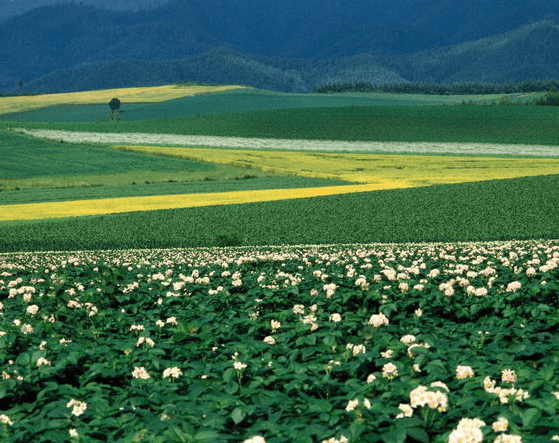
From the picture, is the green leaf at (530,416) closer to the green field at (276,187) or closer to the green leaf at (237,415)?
the green leaf at (237,415)

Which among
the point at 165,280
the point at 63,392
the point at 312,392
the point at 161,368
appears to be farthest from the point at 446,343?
the point at 165,280

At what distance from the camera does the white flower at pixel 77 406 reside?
18.7 ft

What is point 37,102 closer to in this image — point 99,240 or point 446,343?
point 99,240

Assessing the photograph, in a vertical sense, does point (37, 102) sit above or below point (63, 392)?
above

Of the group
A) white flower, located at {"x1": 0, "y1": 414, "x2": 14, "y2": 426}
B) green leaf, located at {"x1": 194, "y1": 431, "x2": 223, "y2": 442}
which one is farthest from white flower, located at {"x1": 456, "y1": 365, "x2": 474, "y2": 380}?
white flower, located at {"x1": 0, "y1": 414, "x2": 14, "y2": 426}

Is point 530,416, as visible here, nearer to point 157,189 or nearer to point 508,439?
point 508,439

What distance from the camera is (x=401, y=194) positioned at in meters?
42.8

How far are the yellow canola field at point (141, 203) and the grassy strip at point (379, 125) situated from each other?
45.7 metres

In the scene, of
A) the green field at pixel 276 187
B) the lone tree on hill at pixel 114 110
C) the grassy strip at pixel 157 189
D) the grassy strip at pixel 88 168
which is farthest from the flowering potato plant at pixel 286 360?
the lone tree on hill at pixel 114 110

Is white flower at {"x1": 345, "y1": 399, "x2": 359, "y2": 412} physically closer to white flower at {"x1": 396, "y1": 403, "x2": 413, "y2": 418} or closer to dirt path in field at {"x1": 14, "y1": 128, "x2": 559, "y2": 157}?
white flower at {"x1": 396, "y1": 403, "x2": 413, "y2": 418}

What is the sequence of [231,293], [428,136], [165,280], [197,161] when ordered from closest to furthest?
[231,293], [165,280], [197,161], [428,136]

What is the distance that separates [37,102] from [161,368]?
160349 mm

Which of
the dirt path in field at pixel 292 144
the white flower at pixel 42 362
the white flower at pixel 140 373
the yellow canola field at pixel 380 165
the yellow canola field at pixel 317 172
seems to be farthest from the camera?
the dirt path in field at pixel 292 144

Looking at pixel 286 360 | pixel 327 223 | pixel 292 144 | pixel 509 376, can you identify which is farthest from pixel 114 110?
pixel 509 376
